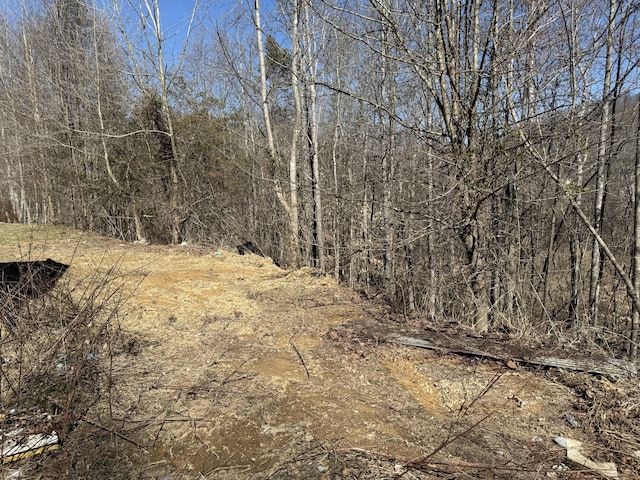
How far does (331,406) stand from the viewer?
9.08 feet

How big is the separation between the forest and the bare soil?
1.04 m

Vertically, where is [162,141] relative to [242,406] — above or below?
above

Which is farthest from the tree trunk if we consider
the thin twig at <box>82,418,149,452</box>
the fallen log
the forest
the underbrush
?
the underbrush

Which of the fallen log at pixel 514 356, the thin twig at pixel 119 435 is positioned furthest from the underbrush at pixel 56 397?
the fallen log at pixel 514 356

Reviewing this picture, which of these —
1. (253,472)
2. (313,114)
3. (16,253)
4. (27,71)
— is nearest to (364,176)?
(313,114)

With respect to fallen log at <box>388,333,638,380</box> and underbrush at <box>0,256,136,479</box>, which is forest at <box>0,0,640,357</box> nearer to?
fallen log at <box>388,333,638,380</box>

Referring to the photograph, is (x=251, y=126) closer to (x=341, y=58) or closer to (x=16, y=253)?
(x=341, y=58)

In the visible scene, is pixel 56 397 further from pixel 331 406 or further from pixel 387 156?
pixel 387 156

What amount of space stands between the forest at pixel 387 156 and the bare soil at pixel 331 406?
1041mm

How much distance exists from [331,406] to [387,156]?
250 inches

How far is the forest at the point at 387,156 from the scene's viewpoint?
13.6 ft

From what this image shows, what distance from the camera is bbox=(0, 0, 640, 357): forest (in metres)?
4.16

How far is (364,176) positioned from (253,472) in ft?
27.9

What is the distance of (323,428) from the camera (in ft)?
8.16
